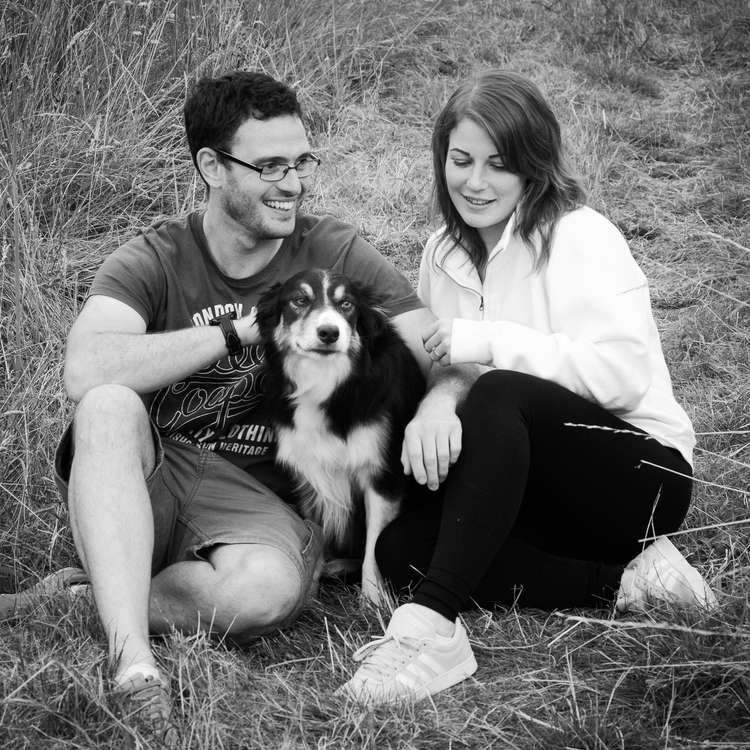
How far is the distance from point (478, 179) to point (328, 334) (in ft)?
2.12

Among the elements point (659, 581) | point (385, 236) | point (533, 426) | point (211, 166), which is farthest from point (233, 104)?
point (385, 236)

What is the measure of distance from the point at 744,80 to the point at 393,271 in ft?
15.2

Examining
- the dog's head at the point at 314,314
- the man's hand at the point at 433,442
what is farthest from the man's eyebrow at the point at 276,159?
the man's hand at the point at 433,442

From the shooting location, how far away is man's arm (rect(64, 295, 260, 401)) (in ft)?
9.11

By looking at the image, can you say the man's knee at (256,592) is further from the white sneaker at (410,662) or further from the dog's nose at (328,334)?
the dog's nose at (328,334)

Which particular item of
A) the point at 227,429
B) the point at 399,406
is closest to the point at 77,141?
the point at 227,429

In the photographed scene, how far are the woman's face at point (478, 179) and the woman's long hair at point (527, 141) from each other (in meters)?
0.02

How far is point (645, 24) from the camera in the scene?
756cm

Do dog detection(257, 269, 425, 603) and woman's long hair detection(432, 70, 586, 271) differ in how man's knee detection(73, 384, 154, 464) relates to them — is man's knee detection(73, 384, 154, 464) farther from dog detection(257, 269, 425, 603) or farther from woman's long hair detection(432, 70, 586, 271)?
woman's long hair detection(432, 70, 586, 271)

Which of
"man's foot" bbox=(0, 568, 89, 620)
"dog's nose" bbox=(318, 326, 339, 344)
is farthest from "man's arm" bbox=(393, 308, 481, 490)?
"man's foot" bbox=(0, 568, 89, 620)

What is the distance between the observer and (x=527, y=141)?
109 inches

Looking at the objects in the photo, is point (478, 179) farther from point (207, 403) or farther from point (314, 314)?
point (207, 403)

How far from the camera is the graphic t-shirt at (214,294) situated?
9.81 feet

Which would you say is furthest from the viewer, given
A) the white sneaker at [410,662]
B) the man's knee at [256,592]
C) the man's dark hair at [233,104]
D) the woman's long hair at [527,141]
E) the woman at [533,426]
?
the man's dark hair at [233,104]
